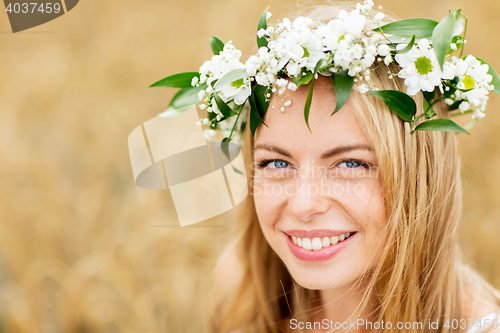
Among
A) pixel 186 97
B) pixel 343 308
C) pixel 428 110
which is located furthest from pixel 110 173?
pixel 428 110

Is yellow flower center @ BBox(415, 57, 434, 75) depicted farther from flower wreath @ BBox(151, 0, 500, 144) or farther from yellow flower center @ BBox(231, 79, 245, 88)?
yellow flower center @ BBox(231, 79, 245, 88)

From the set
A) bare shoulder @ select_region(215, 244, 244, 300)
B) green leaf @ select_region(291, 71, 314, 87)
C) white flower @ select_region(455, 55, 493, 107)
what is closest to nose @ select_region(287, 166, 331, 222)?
green leaf @ select_region(291, 71, 314, 87)

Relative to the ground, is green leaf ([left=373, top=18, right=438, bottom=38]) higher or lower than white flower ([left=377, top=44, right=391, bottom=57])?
higher

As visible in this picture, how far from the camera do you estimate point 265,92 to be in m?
0.97

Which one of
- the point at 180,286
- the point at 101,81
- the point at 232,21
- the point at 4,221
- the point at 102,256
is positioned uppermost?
the point at 232,21

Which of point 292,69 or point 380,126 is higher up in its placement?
point 292,69

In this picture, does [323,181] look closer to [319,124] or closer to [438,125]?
[319,124]

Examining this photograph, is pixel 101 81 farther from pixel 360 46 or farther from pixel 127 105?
pixel 360 46

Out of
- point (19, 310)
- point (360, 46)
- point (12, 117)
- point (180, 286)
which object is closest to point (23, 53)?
point (12, 117)

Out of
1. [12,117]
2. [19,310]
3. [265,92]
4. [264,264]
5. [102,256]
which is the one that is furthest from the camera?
[12,117]

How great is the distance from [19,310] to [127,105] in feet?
4.47

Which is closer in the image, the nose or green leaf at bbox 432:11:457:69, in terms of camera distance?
green leaf at bbox 432:11:457:69

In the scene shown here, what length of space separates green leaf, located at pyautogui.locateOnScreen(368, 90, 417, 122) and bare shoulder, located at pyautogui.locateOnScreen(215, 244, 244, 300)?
3.26 ft

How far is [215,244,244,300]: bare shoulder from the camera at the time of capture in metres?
1.64
